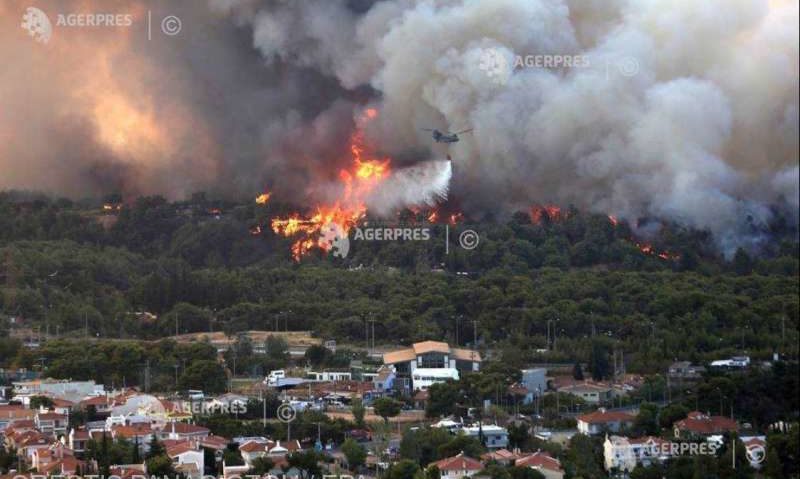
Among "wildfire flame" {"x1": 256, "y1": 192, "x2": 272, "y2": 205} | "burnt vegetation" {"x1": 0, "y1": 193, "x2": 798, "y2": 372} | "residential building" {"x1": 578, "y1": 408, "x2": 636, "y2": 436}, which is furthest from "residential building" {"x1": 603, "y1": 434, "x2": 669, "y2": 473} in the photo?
"wildfire flame" {"x1": 256, "y1": 192, "x2": 272, "y2": 205}

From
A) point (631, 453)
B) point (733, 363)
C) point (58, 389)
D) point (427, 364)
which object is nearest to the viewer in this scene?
point (631, 453)

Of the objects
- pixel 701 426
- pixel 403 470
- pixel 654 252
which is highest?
pixel 654 252

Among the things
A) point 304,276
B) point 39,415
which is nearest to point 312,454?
point 39,415

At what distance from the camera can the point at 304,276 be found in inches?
1507

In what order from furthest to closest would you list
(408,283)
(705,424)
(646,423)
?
(408,283) < (646,423) < (705,424)

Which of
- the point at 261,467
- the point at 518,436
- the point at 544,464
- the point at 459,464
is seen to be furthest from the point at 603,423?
the point at 261,467

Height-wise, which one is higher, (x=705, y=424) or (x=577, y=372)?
(x=577, y=372)

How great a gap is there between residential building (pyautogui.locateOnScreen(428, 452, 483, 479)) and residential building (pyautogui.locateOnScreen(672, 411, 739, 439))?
2.95m

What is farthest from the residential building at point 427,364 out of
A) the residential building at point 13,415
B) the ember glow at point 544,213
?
the ember glow at point 544,213

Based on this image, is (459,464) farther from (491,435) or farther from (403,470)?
(491,435)

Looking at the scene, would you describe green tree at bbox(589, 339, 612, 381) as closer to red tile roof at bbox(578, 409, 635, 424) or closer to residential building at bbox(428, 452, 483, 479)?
red tile roof at bbox(578, 409, 635, 424)

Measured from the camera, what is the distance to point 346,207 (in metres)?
40.2

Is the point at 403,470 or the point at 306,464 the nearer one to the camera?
the point at 403,470

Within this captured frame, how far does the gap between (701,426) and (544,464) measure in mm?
2848
